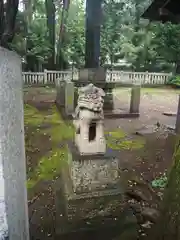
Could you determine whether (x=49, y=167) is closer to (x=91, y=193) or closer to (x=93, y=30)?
(x=91, y=193)

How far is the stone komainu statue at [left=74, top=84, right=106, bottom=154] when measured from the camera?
2.64 m

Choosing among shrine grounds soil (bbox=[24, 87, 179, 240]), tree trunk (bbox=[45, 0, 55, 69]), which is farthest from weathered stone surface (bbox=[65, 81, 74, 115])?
tree trunk (bbox=[45, 0, 55, 69])

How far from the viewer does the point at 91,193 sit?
283 cm

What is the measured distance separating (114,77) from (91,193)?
39.6ft

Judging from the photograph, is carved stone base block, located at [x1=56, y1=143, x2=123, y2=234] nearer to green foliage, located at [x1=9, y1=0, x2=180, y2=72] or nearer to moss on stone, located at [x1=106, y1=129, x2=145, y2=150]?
moss on stone, located at [x1=106, y1=129, x2=145, y2=150]

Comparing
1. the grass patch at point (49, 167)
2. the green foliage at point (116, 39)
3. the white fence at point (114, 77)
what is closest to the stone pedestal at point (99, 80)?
the grass patch at point (49, 167)

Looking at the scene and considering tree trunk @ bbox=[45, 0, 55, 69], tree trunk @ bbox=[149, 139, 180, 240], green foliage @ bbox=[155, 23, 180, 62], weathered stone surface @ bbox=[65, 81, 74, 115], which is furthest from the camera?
tree trunk @ bbox=[45, 0, 55, 69]

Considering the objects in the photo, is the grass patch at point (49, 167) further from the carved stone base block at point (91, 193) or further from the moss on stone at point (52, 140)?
the carved stone base block at point (91, 193)

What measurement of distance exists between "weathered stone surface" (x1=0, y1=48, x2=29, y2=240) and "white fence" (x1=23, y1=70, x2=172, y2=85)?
1308cm

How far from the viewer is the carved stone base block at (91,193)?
2.73m

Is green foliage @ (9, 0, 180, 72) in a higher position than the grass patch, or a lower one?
higher

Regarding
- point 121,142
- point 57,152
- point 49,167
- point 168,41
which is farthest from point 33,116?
point 168,41

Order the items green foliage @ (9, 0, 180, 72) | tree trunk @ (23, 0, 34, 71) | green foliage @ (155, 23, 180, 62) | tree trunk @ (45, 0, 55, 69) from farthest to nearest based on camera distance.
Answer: tree trunk @ (45, 0, 55, 69)
green foliage @ (9, 0, 180, 72)
tree trunk @ (23, 0, 34, 71)
green foliage @ (155, 23, 180, 62)

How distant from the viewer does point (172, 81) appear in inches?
549
